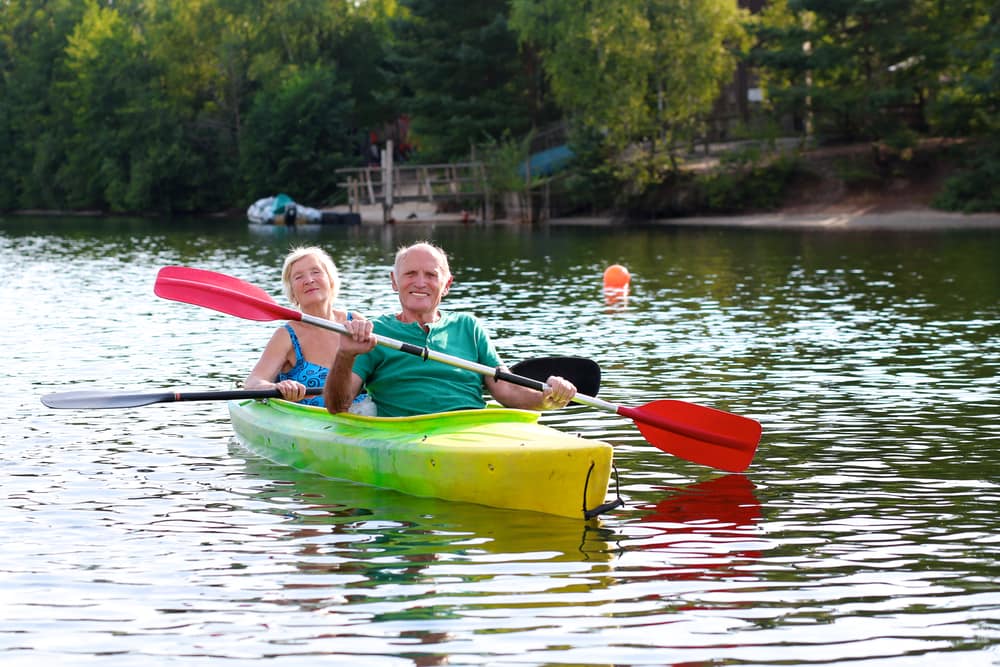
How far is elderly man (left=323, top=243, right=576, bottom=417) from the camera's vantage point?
8703 mm

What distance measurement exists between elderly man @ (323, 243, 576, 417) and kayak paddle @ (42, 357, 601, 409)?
0.82 feet

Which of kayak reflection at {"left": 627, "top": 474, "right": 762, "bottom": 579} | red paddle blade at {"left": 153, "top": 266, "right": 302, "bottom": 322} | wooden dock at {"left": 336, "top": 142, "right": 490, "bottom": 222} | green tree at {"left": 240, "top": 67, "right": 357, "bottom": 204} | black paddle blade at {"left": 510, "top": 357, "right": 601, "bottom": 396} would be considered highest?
green tree at {"left": 240, "top": 67, "right": 357, "bottom": 204}

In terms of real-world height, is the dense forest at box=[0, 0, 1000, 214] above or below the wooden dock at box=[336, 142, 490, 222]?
above

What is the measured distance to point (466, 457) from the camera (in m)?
8.49

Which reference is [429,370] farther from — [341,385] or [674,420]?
[674,420]

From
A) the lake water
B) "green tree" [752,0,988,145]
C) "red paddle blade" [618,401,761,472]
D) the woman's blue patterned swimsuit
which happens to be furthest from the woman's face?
"green tree" [752,0,988,145]

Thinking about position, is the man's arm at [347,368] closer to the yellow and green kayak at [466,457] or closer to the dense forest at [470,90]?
the yellow and green kayak at [466,457]

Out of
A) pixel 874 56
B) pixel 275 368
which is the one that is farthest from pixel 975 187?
pixel 275 368

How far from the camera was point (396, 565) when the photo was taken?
7.53 meters

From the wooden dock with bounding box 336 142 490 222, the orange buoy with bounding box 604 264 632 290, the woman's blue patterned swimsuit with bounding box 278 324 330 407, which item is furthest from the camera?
the wooden dock with bounding box 336 142 490 222

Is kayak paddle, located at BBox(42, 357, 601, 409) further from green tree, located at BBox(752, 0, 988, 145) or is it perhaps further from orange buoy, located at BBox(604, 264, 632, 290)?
green tree, located at BBox(752, 0, 988, 145)

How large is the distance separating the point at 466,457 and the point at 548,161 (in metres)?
48.4

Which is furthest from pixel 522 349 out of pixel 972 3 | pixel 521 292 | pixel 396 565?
pixel 972 3

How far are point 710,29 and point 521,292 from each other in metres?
25.7
